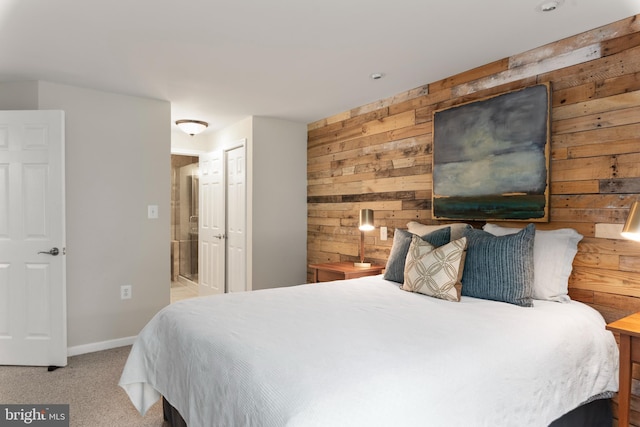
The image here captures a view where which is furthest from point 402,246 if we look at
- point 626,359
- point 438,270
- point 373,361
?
point 373,361

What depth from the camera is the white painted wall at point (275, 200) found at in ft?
14.5

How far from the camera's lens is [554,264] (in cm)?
231

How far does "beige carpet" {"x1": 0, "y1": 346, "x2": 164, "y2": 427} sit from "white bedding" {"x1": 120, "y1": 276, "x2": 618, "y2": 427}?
40 centimetres

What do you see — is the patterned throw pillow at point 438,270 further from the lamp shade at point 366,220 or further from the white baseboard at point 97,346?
the white baseboard at point 97,346

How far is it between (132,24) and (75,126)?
1.59 m

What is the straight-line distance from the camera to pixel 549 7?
2.09m

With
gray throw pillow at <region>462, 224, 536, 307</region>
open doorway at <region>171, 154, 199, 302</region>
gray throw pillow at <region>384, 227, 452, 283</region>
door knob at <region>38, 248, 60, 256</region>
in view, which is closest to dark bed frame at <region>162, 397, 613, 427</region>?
gray throw pillow at <region>462, 224, 536, 307</region>

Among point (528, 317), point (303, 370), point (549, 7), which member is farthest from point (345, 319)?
point (549, 7)

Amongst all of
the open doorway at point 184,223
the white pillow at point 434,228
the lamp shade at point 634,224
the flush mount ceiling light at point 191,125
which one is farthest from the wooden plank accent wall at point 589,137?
the open doorway at point 184,223

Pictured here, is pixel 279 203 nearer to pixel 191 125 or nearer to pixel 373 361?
pixel 191 125

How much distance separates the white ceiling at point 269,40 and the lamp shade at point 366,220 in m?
1.11

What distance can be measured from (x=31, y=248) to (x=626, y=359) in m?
3.95

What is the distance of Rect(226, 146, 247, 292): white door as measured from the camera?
180 inches

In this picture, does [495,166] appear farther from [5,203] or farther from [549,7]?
[5,203]
